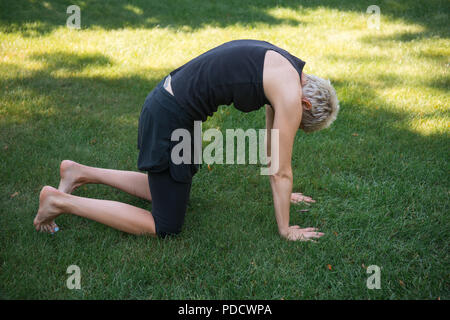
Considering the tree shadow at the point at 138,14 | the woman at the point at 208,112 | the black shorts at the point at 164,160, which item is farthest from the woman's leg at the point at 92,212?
the tree shadow at the point at 138,14

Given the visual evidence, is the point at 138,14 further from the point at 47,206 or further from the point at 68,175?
the point at 47,206

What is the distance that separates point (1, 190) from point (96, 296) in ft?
4.85

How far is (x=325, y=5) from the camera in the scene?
8.32m

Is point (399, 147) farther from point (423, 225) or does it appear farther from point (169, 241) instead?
point (169, 241)

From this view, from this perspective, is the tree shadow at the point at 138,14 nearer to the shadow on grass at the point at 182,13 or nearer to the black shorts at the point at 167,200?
the shadow on grass at the point at 182,13

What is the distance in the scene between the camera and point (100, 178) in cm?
311

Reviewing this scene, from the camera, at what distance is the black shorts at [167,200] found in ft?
8.61

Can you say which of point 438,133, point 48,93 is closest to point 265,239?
point 438,133

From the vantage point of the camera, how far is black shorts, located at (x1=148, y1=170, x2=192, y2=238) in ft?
8.61

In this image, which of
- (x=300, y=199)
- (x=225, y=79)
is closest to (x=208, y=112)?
(x=225, y=79)

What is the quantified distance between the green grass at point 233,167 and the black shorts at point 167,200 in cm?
13

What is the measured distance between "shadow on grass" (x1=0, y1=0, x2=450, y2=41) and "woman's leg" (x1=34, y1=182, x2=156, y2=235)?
4.58 meters

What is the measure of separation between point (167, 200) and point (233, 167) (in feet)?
3.99

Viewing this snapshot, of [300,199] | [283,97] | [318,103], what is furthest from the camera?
[300,199]
